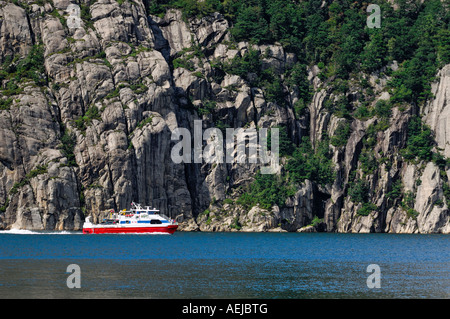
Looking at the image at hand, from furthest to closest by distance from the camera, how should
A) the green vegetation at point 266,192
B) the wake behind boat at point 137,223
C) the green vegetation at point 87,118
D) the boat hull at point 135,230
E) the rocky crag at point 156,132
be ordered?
the green vegetation at point 266,192
the green vegetation at point 87,118
the rocky crag at point 156,132
the wake behind boat at point 137,223
the boat hull at point 135,230

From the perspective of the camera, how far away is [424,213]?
141250 millimetres

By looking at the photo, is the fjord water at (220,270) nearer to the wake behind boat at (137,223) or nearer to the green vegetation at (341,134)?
the wake behind boat at (137,223)

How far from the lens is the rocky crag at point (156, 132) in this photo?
132 meters

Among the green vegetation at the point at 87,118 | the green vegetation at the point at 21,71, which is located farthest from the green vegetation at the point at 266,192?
the green vegetation at the point at 21,71

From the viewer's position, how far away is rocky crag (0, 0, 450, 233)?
131625 millimetres

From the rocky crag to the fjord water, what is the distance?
32.3 metres

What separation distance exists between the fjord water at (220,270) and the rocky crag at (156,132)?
3227 centimetres

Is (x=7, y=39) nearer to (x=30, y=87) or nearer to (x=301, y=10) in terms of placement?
(x=30, y=87)

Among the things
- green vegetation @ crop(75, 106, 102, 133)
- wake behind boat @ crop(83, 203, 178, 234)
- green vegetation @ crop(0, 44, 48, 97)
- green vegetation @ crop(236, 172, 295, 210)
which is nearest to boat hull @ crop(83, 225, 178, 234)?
wake behind boat @ crop(83, 203, 178, 234)

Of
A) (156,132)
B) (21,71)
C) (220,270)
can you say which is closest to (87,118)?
(156,132)

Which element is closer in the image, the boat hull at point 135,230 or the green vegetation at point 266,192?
the boat hull at point 135,230

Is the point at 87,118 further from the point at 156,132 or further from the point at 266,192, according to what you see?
the point at 266,192
